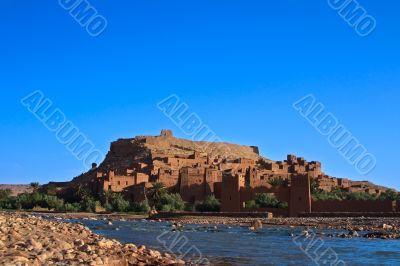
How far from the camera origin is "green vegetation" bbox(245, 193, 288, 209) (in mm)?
44625

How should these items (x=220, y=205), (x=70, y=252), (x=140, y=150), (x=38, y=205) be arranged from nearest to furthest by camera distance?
(x=70, y=252)
(x=220, y=205)
(x=38, y=205)
(x=140, y=150)

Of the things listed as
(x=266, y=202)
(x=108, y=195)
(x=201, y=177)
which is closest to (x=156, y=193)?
(x=201, y=177)

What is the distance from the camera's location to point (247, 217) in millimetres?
41281

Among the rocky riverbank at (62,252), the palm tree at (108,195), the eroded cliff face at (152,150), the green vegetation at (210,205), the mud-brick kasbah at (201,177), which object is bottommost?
the rocky riverbank at (62,252)

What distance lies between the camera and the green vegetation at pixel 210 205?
50.2m

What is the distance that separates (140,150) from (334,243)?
222ft

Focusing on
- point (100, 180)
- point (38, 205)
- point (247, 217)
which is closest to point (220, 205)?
point (247, 217)

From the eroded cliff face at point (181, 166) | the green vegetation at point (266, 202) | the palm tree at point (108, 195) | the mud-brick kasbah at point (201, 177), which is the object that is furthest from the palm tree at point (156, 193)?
the green vegetation at point (266, 202)

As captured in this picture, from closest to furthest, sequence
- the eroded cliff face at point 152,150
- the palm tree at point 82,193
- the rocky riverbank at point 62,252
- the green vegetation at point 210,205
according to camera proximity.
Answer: the rocky riverbank at point 62,252 < the green vegetation at point 210,205 < the palm tree at point 82,193 < the eroded cliff face at point 152,150

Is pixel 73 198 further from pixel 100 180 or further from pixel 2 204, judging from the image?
pixel 2 204

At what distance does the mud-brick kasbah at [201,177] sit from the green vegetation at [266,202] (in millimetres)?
517

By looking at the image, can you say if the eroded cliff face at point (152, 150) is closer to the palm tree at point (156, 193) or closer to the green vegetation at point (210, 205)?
the palm tree at point (156, 193)

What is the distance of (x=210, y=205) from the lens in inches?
1997

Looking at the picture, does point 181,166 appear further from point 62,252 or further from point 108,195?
point 62,252
